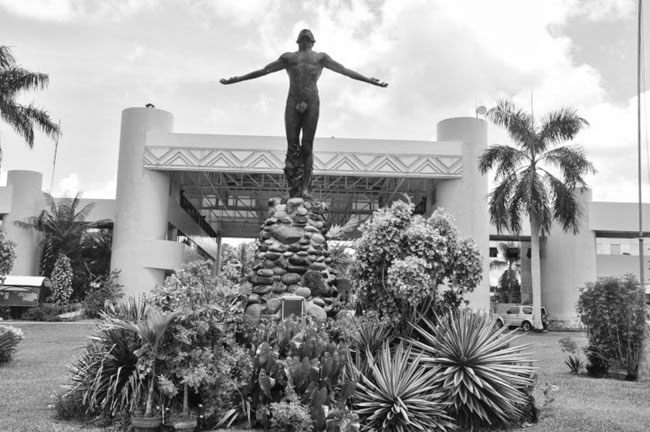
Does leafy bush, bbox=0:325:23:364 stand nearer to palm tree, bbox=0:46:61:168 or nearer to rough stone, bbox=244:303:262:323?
rough stone, bbox=244:303:262:323

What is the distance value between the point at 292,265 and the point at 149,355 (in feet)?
11.4

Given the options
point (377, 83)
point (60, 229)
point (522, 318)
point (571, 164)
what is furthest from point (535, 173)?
point (60, 229)

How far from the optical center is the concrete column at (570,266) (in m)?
30.8

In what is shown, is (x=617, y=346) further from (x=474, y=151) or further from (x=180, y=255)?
(x=180, y=255)

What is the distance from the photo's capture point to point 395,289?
856 centimetres

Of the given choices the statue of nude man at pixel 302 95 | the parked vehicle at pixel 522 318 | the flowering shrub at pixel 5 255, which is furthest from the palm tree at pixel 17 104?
the parked vehicle at pixel 522 318

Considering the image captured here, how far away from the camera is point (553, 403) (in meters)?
9.13

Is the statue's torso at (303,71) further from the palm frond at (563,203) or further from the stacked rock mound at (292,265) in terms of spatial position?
the palm frond at (563,203)

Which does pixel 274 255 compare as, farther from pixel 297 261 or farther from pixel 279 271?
pixel 297 261

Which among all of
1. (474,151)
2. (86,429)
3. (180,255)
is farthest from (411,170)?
(86,429)

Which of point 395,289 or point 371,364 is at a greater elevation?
point 395,289

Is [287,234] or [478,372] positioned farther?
[287,234]

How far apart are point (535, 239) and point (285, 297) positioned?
758 inches

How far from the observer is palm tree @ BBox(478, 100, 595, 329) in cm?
2450
